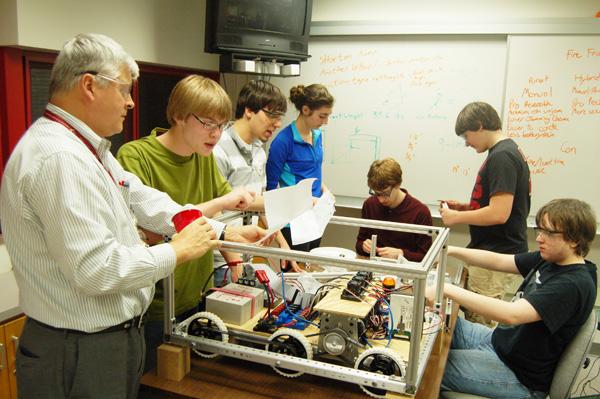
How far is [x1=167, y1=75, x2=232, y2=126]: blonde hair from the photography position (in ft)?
4.92

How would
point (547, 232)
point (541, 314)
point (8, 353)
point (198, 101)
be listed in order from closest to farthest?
point (198, 101), point (541, 314), point (547, 232), point (8, 353)

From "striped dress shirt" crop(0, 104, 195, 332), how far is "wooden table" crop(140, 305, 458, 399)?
0.94 feet

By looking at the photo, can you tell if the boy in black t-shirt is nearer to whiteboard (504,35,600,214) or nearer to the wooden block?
the wooden block

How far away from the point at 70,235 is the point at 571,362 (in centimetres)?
155

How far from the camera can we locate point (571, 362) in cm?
165

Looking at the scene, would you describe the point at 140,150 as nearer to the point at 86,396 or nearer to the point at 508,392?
the point at 86,396

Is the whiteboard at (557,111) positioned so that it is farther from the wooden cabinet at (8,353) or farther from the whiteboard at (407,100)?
the wooden cabinet at (8,353)

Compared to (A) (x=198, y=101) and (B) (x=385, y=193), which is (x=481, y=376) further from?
(A) (x=198, y=101)

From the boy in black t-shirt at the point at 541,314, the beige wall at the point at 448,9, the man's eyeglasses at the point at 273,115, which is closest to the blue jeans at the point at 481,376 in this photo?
the boy in black t-shirt at the point at 541,314

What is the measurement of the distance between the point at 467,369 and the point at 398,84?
215cm

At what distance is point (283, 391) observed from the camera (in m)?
1.27

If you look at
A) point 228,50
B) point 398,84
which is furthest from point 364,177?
point 228,50

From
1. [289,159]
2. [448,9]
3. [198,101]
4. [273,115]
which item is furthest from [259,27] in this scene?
[198,101]

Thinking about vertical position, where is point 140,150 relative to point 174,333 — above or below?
above
